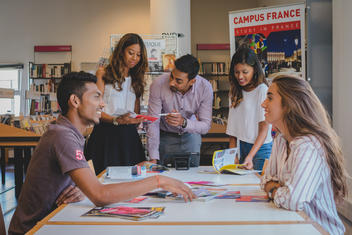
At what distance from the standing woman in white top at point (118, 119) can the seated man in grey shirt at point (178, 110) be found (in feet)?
0.50

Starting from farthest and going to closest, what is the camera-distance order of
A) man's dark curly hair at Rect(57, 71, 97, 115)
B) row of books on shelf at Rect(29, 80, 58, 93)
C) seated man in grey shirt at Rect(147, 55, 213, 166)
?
row of books on shelf at Rect(29, 80, 58, 93), seated man in grey shirt at Rect(147, 55, 213, 166), man's dark curly hair at Rect(57, 71, 97, 115)

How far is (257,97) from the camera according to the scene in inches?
107

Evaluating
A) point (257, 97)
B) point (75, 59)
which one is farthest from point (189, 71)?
point (75, 59)

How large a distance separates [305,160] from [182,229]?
595 millimetres

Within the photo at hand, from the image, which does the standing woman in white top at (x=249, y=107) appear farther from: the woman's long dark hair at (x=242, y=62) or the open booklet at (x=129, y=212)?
the open booklet at (x=129, y=212)

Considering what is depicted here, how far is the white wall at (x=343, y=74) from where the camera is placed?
13.2 feet

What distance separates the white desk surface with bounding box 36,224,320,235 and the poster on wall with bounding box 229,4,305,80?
3.12m

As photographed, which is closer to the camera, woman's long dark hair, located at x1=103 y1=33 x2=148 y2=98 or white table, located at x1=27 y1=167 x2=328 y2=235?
white table, located at x1=27 y1=167 x2=328 y2=235

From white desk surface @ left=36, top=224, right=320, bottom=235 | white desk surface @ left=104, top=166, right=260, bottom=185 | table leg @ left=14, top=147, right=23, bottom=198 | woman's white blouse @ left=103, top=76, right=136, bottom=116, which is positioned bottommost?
table leg @ left=14, top=147, right=23, bottom=198

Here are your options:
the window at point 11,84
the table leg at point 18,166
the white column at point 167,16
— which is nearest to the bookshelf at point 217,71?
the white column at point 167,16

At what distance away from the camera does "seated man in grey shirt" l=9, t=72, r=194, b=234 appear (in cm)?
156

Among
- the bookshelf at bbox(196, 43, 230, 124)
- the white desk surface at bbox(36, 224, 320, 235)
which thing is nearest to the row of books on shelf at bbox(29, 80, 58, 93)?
the bookshelf at bbox(196, 43, 230, 124)

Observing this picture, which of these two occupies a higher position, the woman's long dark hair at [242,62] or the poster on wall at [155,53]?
the poster on wall at [155,53]

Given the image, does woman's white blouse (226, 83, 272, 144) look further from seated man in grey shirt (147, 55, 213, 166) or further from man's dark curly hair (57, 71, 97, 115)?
man's dark curly hair (57, 71, 97, 115)
